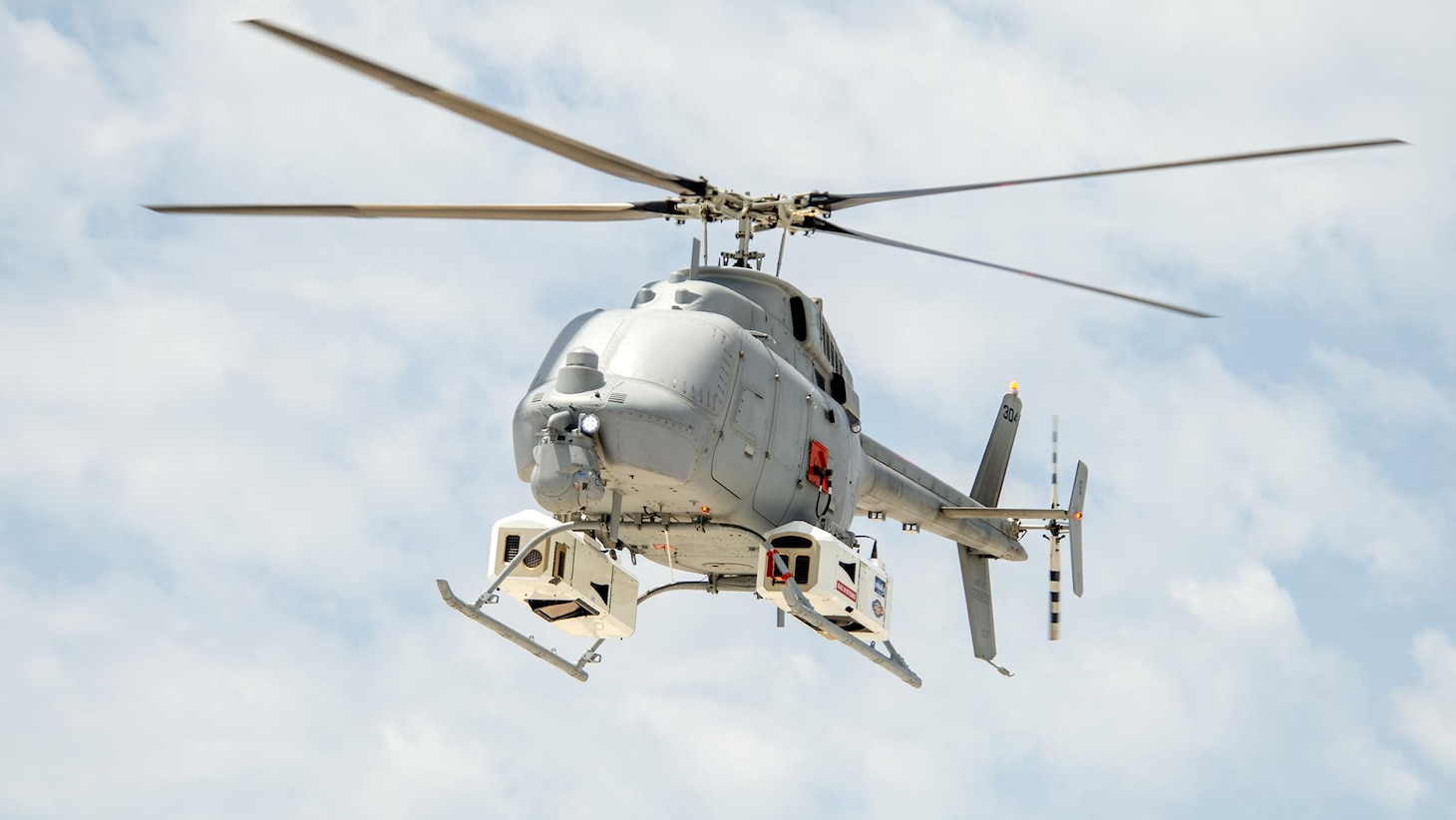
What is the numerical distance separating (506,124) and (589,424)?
119 inches

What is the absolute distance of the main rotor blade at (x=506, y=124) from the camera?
14961 millimetres

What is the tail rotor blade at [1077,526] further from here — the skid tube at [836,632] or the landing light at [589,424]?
the landing light at [589,424]

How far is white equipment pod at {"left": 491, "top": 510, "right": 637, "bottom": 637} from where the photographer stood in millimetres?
19156

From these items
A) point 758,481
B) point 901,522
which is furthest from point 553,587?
point 901,522

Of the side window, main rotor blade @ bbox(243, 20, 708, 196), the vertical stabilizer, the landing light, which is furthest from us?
the vertical stabilizer

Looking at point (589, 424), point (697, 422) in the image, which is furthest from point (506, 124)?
point (697, 422)

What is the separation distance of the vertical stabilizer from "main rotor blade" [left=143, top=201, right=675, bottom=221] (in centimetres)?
895

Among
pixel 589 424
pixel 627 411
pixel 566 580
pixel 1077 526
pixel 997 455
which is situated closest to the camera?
pixel 589 424

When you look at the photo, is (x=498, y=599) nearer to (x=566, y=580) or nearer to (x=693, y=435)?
(x=566, y=580)

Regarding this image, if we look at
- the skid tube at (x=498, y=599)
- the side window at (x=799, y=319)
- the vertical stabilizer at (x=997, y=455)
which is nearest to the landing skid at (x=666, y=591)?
→ the skid tube at (x=498, y=599)

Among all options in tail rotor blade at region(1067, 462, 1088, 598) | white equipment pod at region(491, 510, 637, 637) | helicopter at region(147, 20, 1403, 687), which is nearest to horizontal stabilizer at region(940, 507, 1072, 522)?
tail rotor blade at region(1067, 462, 1088, 598)

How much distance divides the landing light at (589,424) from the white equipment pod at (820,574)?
2.55 meters

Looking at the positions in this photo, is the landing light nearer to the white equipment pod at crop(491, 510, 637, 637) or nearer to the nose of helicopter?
the nose of helicopter

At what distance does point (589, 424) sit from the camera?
57.7 feet
